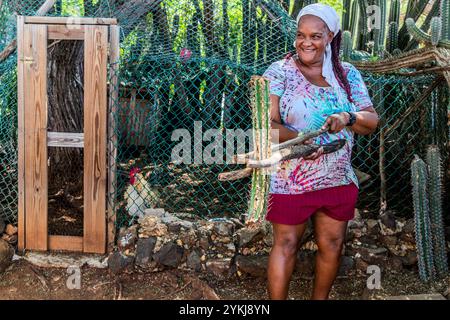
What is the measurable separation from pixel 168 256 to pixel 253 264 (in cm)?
61

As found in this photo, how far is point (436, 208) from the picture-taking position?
3438mm

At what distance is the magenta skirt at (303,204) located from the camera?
265cm

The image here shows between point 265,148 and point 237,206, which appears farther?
point 237,206

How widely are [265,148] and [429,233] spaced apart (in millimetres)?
1739

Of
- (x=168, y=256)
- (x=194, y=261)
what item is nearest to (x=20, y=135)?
(x=168, y=256)

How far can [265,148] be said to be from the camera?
224 cm

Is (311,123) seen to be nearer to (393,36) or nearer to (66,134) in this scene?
(66,134)

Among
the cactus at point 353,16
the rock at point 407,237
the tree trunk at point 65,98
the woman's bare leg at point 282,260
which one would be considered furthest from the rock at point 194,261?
the cactus at point 353,16

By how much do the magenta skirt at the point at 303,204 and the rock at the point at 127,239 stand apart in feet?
4.65

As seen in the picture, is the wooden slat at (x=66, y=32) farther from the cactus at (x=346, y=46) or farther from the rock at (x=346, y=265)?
the rock at (x=346, y=265)

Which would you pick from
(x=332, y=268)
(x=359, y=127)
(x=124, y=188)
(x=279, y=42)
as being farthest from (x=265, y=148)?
(x=279, y=42)

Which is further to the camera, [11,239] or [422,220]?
[11,239]

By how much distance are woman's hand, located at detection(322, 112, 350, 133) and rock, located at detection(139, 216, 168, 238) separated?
69.2 inches

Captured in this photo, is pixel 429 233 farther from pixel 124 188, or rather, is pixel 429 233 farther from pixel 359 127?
pixel 124 188
